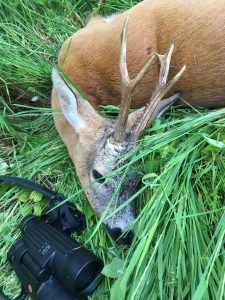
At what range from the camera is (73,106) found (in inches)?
132

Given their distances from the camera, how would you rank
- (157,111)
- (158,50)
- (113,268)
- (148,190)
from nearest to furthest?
(113,268), (148,190), (157,111), (158,50)

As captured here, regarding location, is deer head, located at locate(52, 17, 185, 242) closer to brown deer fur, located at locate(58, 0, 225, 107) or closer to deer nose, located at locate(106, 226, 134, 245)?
deer nose, located at locate(106, 226, 134, 245)

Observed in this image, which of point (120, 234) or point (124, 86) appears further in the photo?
point (120, 234)

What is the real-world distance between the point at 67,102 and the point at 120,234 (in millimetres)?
942

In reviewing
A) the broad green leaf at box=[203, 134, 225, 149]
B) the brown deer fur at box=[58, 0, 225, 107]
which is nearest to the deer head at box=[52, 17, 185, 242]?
the brown deer fur at box=[58, 0, 225, 107]

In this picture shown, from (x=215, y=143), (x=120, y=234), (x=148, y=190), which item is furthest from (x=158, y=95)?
(x=120, y=234)

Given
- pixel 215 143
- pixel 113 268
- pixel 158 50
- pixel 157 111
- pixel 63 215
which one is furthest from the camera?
pixel 158 50

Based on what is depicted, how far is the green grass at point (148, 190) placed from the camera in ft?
8.65

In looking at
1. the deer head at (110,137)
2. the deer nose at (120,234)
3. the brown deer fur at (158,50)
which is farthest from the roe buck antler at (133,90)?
the deer nose at (120,234)

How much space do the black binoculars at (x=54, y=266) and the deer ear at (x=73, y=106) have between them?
2.46ft

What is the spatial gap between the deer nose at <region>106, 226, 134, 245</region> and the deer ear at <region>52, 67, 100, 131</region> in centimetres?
75

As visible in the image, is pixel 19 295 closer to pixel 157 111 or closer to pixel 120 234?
pixel 120 234

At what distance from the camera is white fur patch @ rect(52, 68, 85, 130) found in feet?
10.6

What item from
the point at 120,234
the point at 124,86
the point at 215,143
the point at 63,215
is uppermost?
the point at 124,86
